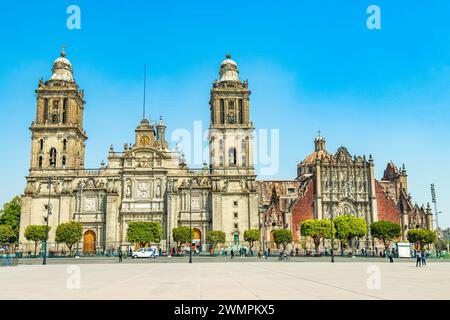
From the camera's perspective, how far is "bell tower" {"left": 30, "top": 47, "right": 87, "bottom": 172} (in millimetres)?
78375

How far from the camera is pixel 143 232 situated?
69750mm

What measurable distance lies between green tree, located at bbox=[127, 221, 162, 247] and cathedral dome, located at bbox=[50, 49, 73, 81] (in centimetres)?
2936

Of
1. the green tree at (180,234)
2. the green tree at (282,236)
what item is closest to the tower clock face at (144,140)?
the green tree at (180,234)

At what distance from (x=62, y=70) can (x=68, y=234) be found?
29676 mm

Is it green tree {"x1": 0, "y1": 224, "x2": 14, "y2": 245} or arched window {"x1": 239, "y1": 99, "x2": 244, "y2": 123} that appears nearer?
arched window {"x1": 239, "y1": 99, "x2": 244, "y2": 123}

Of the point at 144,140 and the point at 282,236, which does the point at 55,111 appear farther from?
the point at 282,236

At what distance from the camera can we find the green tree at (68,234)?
69312mm

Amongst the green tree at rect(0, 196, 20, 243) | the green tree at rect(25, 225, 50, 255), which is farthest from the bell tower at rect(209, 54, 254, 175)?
the green tree at rect(0, 196, 20, 243)

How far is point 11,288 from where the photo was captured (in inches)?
730

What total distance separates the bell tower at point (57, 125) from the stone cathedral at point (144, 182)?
162mm

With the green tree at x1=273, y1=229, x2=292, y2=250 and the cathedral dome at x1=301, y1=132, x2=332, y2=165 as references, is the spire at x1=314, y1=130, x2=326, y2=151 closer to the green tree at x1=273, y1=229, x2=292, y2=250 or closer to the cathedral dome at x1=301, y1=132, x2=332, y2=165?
the cathedral dome at x1=301, y1=132, x2=332, y2=165

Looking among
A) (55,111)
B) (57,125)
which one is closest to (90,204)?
(57,125)

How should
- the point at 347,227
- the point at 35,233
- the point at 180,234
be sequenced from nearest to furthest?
the point at 180,234 → the point at 347,227 → the point at 35,233
